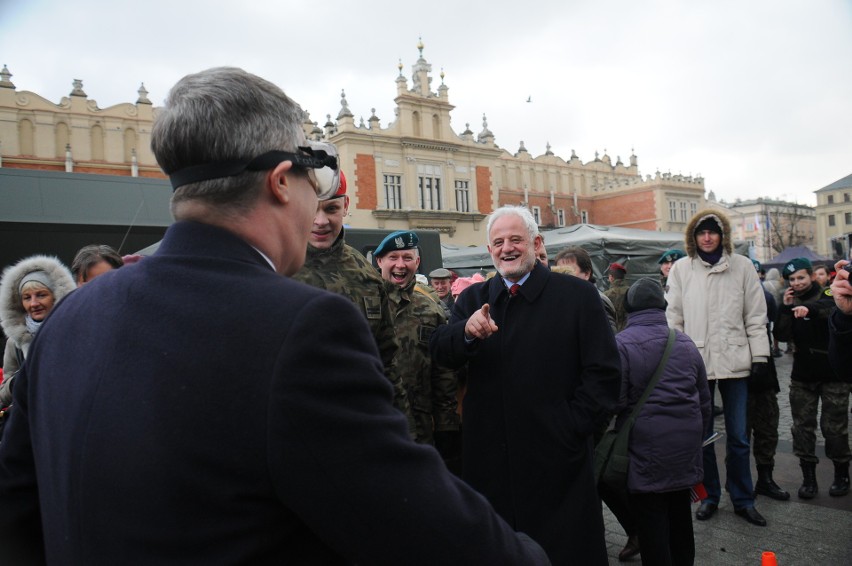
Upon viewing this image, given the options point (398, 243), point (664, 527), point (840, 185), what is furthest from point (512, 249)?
point (840, 185)

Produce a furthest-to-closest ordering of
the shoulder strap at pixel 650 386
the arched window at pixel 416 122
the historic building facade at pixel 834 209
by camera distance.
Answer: the historic building facade at pixel 834 209 < the arched window at pixel 416 122 < the shoulder strap at pixel 650 386

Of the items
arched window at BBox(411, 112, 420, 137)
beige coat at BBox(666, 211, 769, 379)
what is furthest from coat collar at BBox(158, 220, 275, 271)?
arched window at BBox(411, 112, 420, 137)

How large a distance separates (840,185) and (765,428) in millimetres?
86811

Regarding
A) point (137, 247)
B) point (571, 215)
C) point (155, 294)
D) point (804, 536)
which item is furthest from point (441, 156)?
point (155, 294)

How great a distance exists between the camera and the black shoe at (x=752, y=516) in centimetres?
432

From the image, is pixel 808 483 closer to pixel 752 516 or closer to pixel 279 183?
pixel 752 516

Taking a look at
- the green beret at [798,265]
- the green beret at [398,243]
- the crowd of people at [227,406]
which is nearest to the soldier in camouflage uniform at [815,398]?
the green beret at [798,265]

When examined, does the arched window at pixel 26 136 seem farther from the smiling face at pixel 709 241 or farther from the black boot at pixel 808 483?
the black boot at pixel 808 483

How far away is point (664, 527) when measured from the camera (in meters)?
3.35

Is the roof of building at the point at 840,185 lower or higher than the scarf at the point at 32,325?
higher

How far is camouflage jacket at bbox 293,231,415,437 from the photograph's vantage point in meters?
2.85

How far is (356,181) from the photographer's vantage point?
36.0 meters

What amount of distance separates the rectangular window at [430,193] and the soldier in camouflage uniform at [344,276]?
35937mm

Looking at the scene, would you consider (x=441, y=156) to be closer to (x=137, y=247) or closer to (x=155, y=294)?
(x=137, y=247)
